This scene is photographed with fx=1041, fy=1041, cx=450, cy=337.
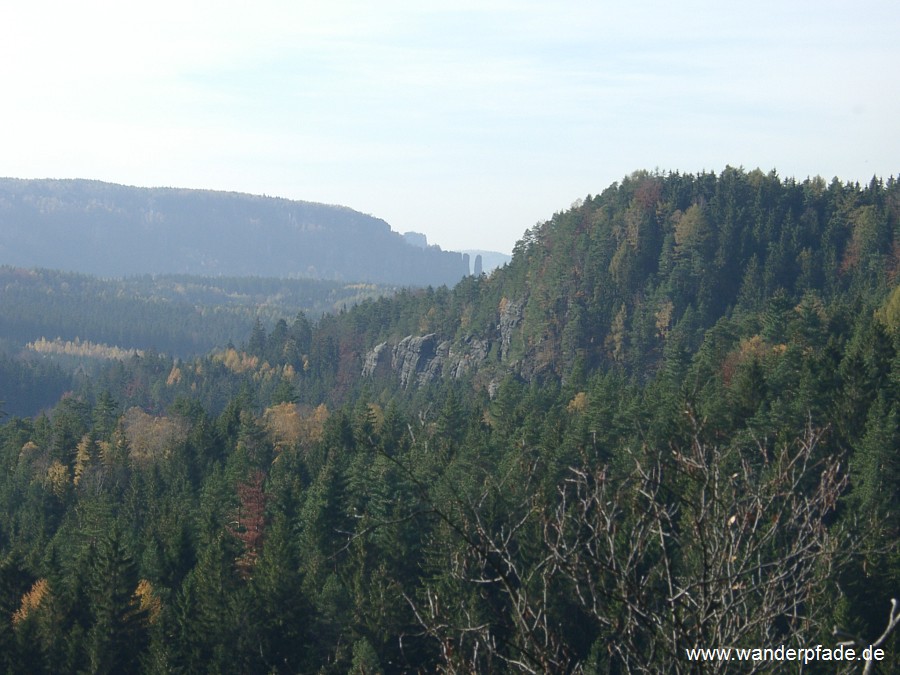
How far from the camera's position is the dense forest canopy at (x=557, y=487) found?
8.02m

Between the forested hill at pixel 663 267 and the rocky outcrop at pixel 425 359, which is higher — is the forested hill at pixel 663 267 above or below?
above

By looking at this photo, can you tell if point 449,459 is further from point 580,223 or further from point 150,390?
point 150,390

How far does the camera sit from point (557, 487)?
34.0ft

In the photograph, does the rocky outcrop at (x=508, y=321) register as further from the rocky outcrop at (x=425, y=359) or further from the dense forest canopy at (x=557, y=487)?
the rocky outcrop at (x=425, y=359)

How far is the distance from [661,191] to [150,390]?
69.2 meters

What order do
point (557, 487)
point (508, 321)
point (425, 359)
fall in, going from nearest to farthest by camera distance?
point (557, 487) < point (508, 321) < point (425, 359)

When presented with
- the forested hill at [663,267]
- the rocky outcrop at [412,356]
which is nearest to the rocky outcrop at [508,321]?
the forested hill at [663,267]

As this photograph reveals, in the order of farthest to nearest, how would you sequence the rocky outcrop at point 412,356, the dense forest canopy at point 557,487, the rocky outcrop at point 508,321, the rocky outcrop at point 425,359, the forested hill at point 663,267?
the rocky outcrop at point 412,356, the rocky outcrop at point 425,359, the rocky outcrop at point 508,321, the forested hill at point 663,267, the dense forest canopy at point 557,487

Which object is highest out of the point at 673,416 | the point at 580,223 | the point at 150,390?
the point at 580,223

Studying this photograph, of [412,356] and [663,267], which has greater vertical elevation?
[663,267]

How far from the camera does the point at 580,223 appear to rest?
11112 centimetres

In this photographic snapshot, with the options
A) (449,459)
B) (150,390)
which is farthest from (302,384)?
(449,459)

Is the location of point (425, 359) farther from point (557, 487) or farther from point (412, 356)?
point (557, 487)

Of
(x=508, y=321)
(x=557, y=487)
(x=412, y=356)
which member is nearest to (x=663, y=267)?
(x=508, y=321)
